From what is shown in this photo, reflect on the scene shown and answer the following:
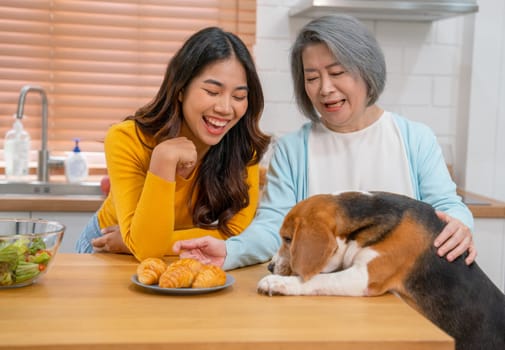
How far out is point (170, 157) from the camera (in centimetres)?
180

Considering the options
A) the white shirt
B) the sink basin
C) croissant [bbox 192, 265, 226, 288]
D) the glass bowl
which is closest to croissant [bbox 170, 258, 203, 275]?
croissant [bbox 192, 265, 226, 288]

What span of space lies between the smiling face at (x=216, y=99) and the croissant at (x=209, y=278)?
58 centimetres

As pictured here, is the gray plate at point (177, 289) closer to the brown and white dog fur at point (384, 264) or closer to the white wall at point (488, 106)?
the brown and white dog fur at point (384, 264)

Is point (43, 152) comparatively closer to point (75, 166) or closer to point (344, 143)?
point (75, 166)

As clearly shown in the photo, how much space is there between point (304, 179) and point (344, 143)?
16cm

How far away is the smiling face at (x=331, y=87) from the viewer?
1963mm

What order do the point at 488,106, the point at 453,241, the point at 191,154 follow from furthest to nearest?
1. the point at 488,106
2. the point at 191,154
3. the point at 453,241

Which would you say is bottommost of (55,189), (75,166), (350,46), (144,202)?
(55,189)

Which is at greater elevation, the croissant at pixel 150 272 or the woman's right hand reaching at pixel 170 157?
the woman's right hand reaching at pixel 170 157

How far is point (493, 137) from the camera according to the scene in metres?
3.47

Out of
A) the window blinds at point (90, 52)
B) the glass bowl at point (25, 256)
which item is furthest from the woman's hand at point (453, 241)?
the window blinds at point (90, 52)

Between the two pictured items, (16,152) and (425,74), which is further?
(425,74)

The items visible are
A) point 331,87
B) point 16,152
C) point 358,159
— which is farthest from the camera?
point 16,152

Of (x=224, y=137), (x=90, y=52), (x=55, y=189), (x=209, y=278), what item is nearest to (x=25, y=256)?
(x=209, y=278)
